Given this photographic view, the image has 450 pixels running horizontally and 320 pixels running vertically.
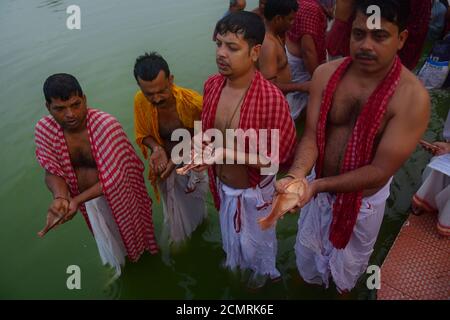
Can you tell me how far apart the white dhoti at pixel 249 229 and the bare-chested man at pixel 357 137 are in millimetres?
312

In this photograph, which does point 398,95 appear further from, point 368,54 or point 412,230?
point 412,230

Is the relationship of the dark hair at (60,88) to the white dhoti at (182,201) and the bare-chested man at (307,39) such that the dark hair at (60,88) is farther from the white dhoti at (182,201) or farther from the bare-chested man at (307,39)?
the bare-chested man at (307,39)

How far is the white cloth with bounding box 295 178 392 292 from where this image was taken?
7.28ft

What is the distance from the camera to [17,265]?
3490 mm

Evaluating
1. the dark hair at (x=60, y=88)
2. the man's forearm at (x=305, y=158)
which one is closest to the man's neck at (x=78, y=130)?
the dark hair at (x=60, y=88)

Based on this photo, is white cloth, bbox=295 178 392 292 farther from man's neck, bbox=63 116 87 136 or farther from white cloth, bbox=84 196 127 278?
man's neck, bbox=63 116 87 136

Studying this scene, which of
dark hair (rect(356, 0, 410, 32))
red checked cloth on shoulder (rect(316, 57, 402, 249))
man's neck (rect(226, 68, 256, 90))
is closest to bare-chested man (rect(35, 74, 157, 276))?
man's neck (rect(226, 68, 256, 90))

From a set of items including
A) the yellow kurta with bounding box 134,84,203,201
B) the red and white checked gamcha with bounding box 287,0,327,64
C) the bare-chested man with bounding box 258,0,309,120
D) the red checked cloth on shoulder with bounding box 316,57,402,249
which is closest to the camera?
the red checked cloth on shoulder with bounding box 316,57,402,249

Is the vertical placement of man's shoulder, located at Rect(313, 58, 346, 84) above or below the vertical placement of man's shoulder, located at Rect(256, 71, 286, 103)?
above

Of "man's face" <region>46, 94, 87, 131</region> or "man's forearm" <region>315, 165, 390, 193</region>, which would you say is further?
"man's face" <region>46, 94, 87, 131</region>

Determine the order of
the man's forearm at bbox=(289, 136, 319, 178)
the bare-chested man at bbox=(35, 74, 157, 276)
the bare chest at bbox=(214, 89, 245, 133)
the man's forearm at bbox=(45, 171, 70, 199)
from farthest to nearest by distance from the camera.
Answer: the man's forearm at bbox=(45, 171, 70, 199), the bare-chested man at bbox=(35, 74, 157, 276), the bare chest at bbox=(214, 89, 245, 133), the man's forearm at bbox=(289, 136, 319, 178)

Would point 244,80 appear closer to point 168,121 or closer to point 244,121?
point 244,121

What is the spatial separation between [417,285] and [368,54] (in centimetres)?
168

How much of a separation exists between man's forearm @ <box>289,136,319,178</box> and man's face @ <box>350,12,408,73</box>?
1.74 feet
